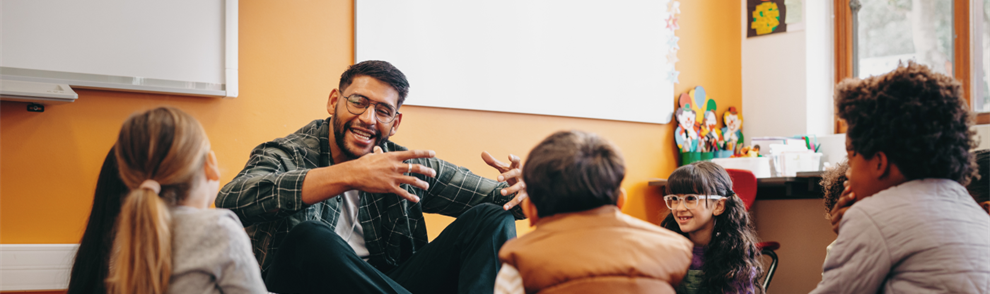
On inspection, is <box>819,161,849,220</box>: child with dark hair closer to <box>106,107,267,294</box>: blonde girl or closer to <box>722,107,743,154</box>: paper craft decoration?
<box>106,107,267,294</box>: blonde girl

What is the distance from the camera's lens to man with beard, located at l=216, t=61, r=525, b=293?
1.31 meters

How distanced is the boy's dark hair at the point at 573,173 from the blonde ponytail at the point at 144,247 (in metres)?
0.60

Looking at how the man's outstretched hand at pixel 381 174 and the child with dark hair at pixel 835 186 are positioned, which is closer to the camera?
the man's outstretched hand at pixel 381 174

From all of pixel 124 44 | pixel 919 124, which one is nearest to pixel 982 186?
pixel 919 124

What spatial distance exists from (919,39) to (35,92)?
12.8 feet

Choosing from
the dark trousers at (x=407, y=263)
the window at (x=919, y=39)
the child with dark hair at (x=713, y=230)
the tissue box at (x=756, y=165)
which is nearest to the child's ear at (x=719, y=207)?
the child with dark hair at (x=713, y=230)

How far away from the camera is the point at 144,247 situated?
944 mm

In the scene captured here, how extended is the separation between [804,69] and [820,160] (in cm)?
52

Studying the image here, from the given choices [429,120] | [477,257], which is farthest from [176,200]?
[429,120]

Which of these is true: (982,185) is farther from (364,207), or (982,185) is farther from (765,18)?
(765,18)

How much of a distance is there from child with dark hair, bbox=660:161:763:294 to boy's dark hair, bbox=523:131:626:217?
3.12 feet

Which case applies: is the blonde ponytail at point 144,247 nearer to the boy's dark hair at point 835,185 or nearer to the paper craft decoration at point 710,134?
the boy's dark hair at point 835,185

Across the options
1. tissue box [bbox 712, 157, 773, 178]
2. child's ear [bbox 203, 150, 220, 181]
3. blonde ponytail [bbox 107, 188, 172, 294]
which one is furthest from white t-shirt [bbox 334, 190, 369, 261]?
tissue box [bbox 712, 157, 773, 178]

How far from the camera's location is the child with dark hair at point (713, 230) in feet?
6.04
